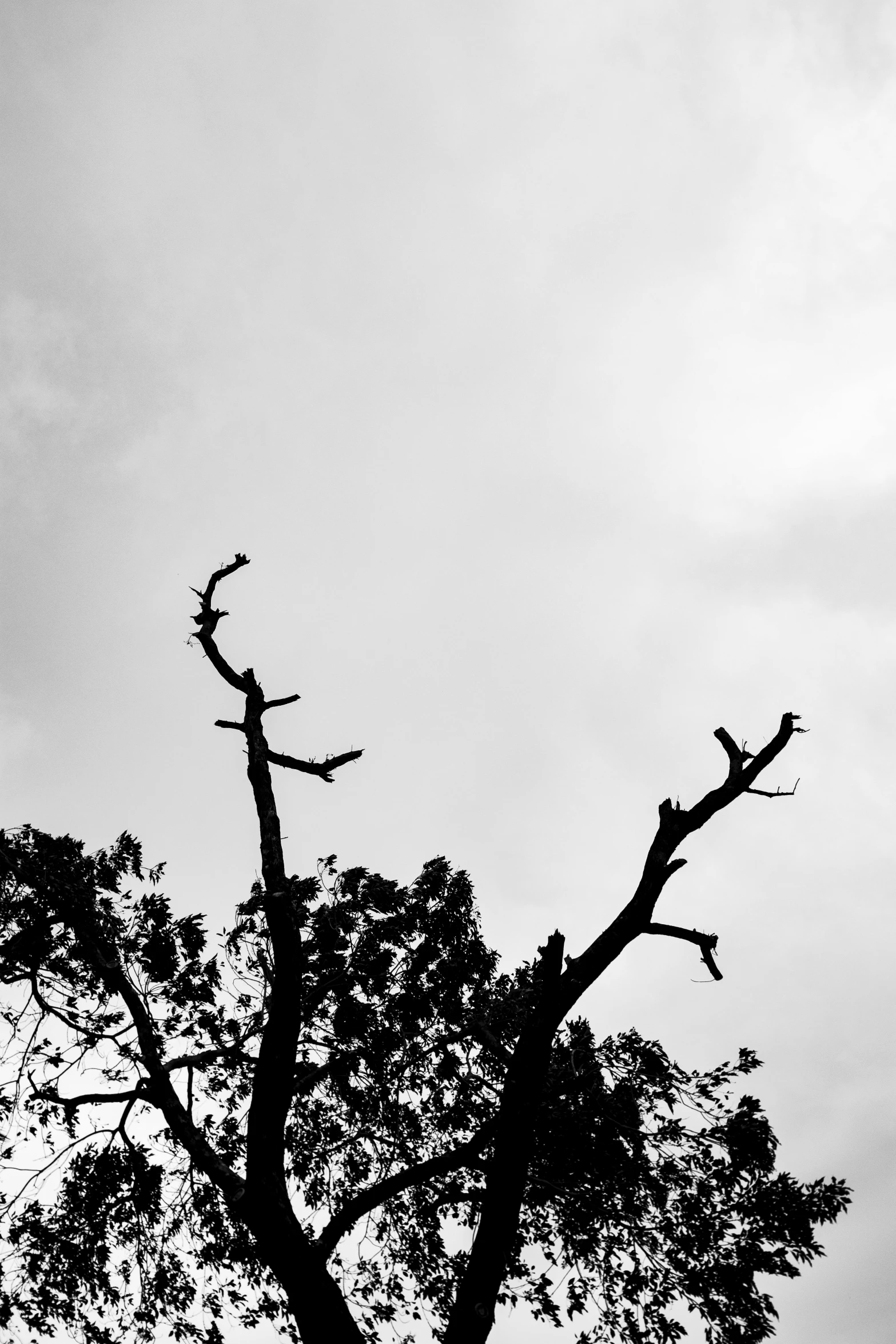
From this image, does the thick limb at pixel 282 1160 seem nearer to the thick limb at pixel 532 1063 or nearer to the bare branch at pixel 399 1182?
the bare branch at pixel 399 1182

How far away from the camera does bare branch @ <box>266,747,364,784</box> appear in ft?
41.9

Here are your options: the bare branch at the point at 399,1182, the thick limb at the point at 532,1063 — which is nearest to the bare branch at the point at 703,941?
the thick limb at the point at 532,1063

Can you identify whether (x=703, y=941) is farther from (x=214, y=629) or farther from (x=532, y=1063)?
(x=214, y=629)

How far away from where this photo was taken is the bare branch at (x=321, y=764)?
1277 centimetres

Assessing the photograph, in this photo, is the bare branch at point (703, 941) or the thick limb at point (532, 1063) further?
the bare branch at point (703, 941)

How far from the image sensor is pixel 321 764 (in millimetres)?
12836

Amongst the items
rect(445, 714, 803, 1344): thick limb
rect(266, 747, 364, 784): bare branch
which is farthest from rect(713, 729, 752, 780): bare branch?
rect(266, 747, 364, 784): bare branch

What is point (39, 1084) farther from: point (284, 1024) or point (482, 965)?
point (482, 965)

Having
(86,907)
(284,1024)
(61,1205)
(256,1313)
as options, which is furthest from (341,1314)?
(86,907)

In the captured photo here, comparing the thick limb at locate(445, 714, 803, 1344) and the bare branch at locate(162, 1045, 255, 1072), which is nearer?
the thick limb at locate(445, 714, 803, 1344)

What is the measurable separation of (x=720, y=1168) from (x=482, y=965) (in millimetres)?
4251

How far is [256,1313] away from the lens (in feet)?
39.5

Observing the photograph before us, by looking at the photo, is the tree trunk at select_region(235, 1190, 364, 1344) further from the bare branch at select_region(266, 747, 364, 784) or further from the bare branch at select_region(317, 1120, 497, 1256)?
the bare branch at select_region(266, 747, 364, 784)

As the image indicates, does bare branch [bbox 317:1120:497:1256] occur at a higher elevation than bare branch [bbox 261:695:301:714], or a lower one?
lower
